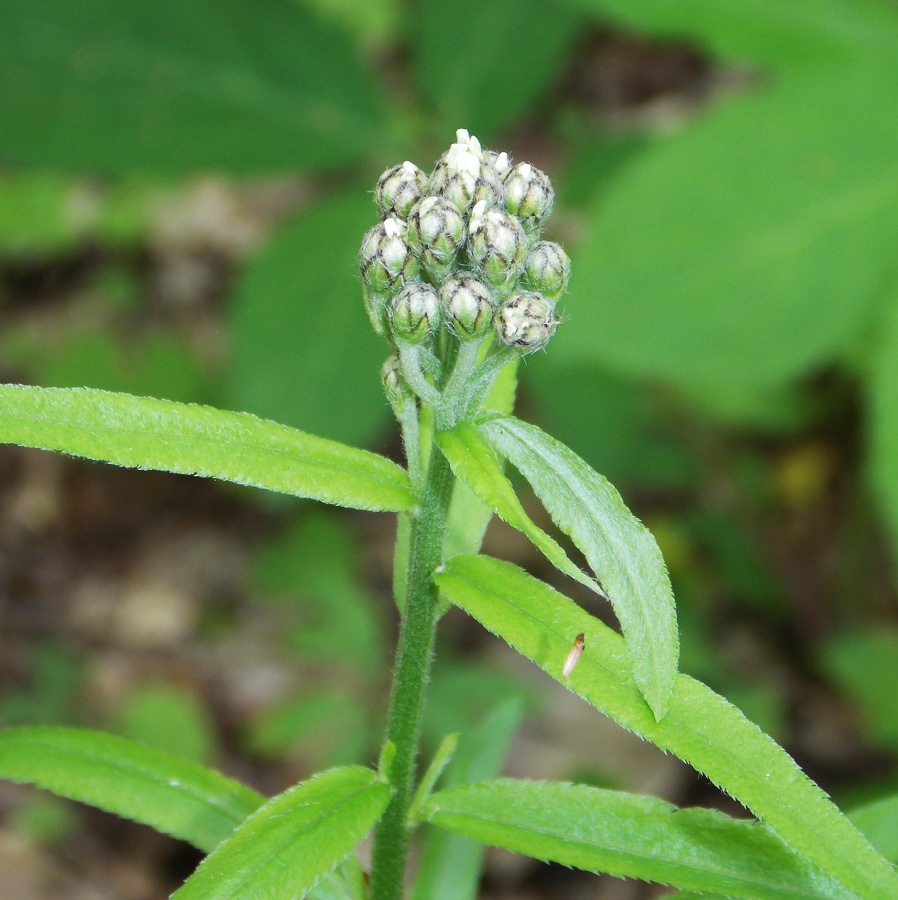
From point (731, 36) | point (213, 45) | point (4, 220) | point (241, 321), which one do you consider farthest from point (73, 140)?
point (731, 36)

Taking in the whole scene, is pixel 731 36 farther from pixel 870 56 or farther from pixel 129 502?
pixel 129 502

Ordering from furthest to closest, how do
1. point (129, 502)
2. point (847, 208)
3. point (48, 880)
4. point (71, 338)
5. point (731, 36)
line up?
point (71, 338), point (129, 502), point (48, 880), point (731, 36), point (847, 208)

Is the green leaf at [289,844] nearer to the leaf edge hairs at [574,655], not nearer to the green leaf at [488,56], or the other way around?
the leaf edge hairs at [574,655]

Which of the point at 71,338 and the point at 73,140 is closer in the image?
the point at 73,140

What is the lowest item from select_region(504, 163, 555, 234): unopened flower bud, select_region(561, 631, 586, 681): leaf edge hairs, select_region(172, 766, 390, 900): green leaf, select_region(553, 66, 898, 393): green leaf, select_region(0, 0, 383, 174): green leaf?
select_region(172, 766, 390, 900): green leaf

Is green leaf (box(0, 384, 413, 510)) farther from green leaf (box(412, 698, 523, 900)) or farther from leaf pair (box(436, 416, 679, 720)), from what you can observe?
green leaf (box(412, 698, 523, 900))

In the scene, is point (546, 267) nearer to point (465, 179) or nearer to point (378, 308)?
point (465, 179)

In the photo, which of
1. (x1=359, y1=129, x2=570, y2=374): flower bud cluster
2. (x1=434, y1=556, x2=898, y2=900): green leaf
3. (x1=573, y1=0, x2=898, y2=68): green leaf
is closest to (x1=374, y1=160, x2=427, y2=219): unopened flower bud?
(x1=359, y1=129, x2=570, y2=374): flower bud cluster
